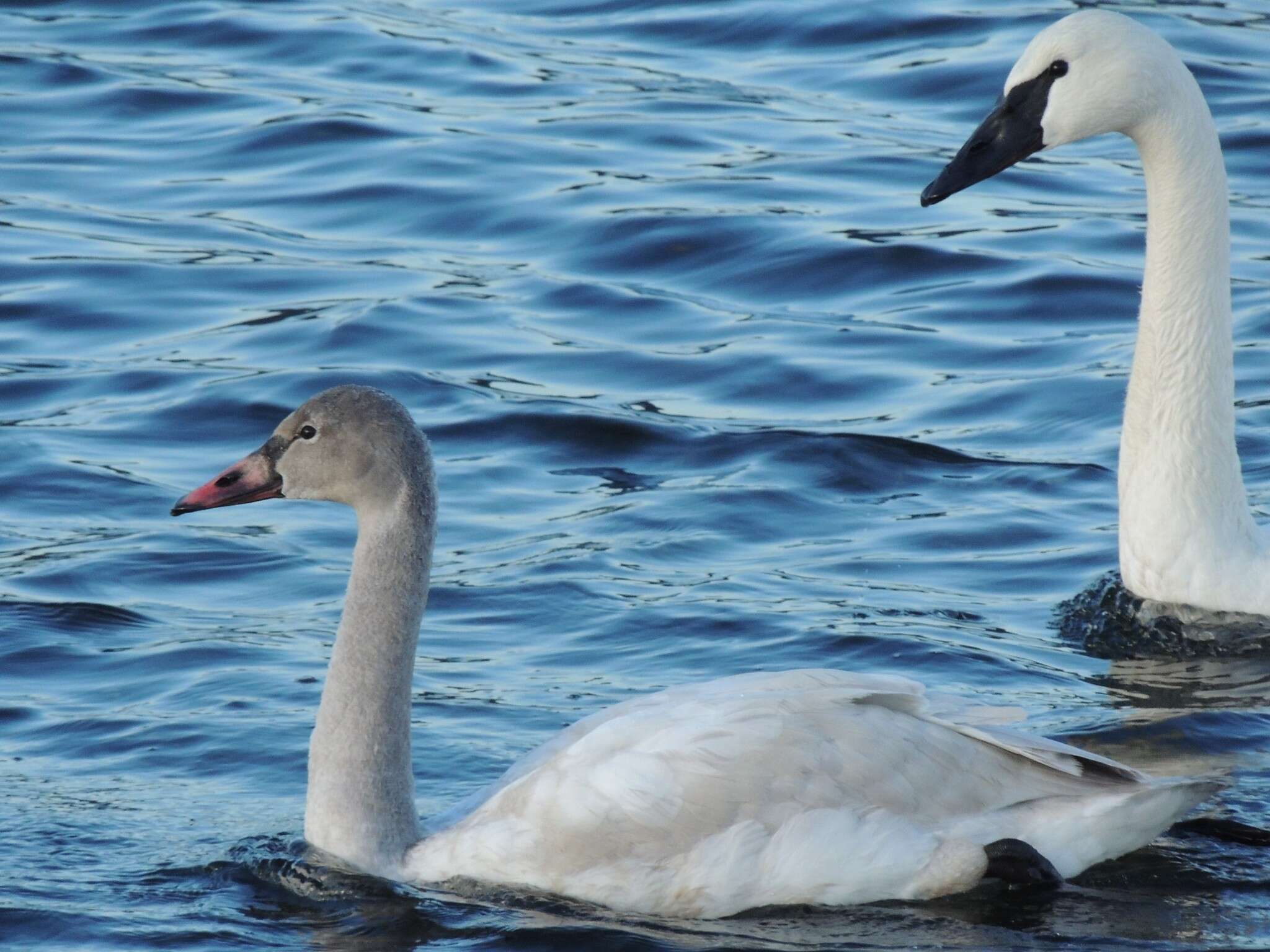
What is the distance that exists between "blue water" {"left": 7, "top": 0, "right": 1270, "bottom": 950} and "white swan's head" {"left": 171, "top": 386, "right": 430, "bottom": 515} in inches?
37.6

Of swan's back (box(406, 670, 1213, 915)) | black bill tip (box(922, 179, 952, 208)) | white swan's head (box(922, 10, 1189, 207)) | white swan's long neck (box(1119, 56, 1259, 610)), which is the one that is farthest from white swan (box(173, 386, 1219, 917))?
white swan's head (box(922, 10, 1189, 207))

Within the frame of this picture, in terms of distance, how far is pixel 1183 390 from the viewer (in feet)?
28.1

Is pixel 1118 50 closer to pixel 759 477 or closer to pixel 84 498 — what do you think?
pixel 759 477

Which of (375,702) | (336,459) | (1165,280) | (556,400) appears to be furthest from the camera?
(556,400)

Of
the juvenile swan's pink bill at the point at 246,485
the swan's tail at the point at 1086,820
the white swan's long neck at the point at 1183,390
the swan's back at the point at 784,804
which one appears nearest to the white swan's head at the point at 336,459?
the juvenile swan's pink bill at the point at 246,485

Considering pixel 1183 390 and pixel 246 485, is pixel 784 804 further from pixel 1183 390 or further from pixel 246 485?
pixel 1183 390

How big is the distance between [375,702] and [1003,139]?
3548 mm

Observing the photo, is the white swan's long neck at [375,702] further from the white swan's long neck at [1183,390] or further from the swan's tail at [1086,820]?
the white swan's long neck at [1183,390]

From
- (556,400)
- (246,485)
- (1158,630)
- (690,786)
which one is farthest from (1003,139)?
(690,786)

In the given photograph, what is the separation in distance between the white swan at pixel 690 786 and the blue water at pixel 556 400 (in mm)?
117

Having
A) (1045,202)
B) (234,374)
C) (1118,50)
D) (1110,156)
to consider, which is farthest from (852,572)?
(1110,156)

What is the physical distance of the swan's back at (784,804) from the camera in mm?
6066

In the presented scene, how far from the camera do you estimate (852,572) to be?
356 inches

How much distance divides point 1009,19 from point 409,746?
12274 mm
